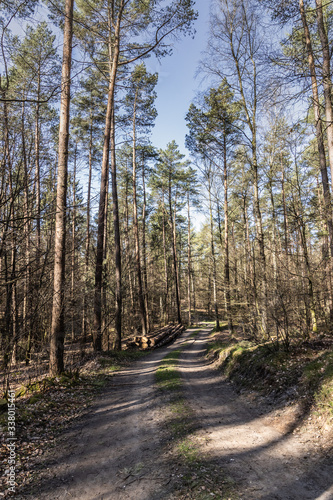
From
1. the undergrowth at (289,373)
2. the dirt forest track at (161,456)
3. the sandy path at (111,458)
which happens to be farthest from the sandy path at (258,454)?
the sandy path at (111,458)

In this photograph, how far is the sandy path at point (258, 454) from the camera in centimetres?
317

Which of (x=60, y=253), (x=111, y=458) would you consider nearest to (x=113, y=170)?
(x=60, y=253)

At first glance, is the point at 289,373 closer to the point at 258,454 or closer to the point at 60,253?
the point at 258,454

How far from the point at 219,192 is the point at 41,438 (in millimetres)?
19133

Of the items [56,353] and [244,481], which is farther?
[56,353]

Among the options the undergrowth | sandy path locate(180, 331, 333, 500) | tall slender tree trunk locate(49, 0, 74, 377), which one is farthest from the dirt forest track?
tall slender tree trunk locate(49, 0, 74, 377)

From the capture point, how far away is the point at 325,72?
21.1 feet

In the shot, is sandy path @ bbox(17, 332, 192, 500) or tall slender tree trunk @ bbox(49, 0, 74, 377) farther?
tall slender tree trunk @ bbox(49, 0, 74, 377)

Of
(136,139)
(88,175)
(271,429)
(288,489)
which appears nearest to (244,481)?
(288,489)

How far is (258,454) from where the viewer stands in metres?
3.98

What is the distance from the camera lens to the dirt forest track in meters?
3.24

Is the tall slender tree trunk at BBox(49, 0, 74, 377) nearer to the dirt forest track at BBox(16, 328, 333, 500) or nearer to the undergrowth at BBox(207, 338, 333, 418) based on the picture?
the dirt forest track at BBox(16, 328, 333, 500)

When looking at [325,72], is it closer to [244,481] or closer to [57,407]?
[244,481]

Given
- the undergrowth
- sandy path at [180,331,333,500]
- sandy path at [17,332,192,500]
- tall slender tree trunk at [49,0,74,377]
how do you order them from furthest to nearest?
1. tall slender tree trunk at [49,0,74,377]
2. the undergrowth
3. sandy path at [17,332,192,500]
4. sandy path at [180,331,333,500]
